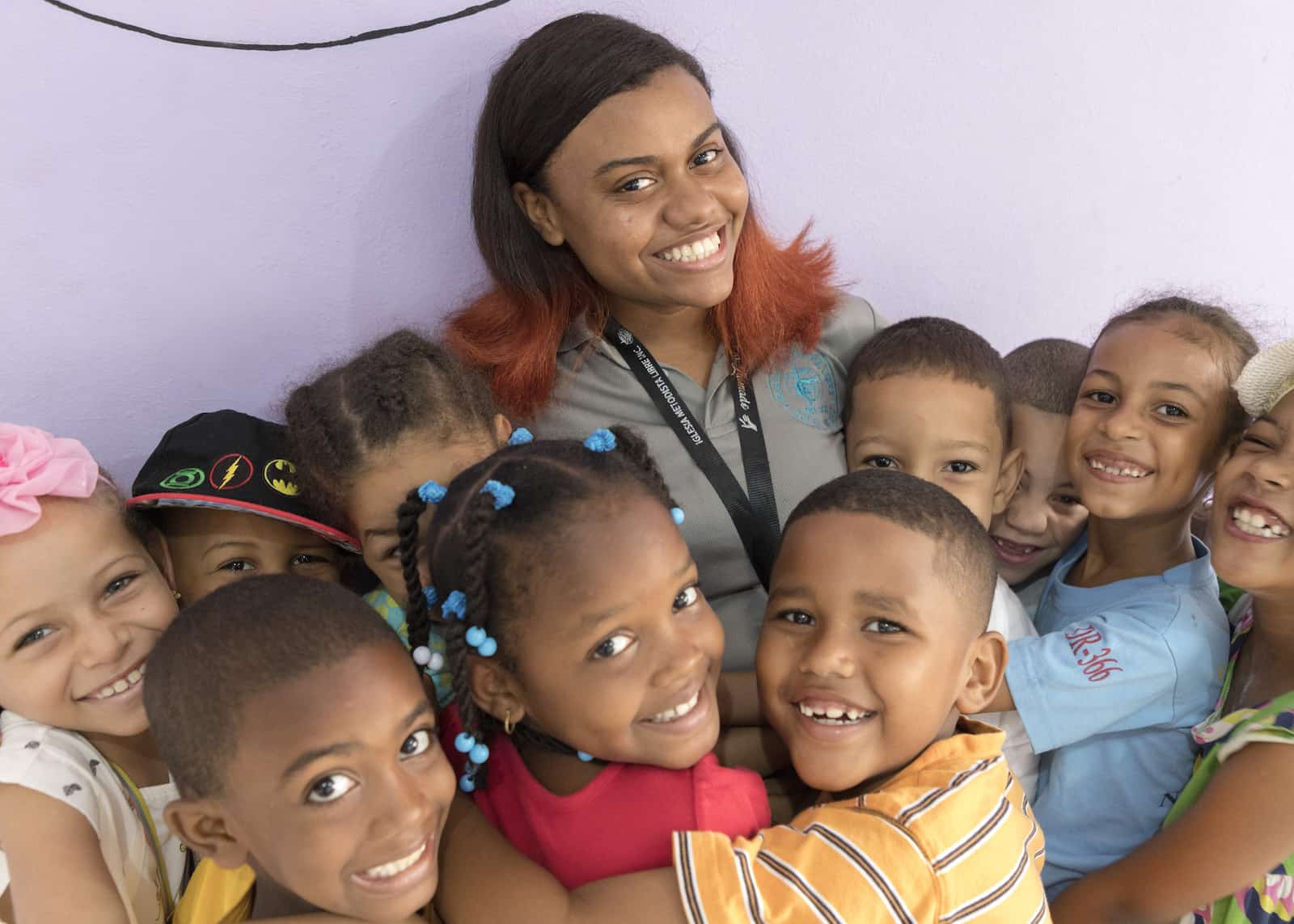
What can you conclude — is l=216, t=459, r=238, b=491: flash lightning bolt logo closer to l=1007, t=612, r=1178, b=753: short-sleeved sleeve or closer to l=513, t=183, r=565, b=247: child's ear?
l=513, t=183, r=565, b=247: child's ear

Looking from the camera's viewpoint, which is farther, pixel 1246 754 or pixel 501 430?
pixel 501 430

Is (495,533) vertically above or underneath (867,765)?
above

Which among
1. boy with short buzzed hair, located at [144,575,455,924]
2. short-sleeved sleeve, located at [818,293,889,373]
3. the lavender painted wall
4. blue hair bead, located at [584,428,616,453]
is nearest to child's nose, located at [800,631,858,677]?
blue hair bead, located at [584,428,616,453]

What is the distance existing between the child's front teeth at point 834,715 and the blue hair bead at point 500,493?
20.0 inches

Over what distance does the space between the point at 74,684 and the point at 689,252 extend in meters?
1.24

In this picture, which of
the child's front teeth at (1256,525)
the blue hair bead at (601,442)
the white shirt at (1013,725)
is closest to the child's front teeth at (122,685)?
the blue hair bead at (601,442)

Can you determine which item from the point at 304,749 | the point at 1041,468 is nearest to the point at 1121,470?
the point at 1041,468

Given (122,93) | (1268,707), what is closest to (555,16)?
(122,93)

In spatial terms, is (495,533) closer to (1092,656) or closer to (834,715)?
(834,715)

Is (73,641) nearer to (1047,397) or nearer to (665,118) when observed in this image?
(665,118)

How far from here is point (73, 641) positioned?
1.60 metres

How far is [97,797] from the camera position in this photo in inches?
62.4

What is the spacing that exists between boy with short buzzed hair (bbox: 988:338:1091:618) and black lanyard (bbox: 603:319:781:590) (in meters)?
0.53

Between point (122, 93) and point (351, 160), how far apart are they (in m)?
0.41
